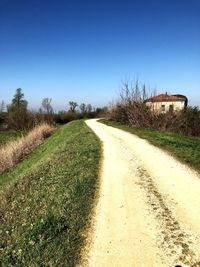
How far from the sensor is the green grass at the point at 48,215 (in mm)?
5180

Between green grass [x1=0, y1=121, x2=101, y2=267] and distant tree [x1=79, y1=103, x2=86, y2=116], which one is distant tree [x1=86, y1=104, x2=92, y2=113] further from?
green grass [x1=0, y1=121, x2=101, y2=267]

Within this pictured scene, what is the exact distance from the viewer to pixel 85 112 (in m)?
63.3

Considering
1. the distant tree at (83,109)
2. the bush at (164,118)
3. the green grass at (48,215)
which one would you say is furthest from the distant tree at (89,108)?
the green grass at (48,215)

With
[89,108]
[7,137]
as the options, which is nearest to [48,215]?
[7,137]

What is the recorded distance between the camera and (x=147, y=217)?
20.2 ft

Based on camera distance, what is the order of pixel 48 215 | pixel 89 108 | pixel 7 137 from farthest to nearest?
pixel 89 108, pixel 7 137, pixel 48 215

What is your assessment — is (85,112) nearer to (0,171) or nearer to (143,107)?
(143,107)

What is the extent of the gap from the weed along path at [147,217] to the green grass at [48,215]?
40cm

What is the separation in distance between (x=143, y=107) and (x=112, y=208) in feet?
66.5

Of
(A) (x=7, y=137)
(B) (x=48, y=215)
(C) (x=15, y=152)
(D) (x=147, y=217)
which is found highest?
(D) (x=147, y=217)

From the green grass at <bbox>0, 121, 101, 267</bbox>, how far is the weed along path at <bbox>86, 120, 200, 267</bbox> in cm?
40

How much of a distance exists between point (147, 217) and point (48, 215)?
2.38 meters

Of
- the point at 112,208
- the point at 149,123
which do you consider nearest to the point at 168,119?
the point at 149,123

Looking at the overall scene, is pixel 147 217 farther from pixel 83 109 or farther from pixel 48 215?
pixel 83 109
